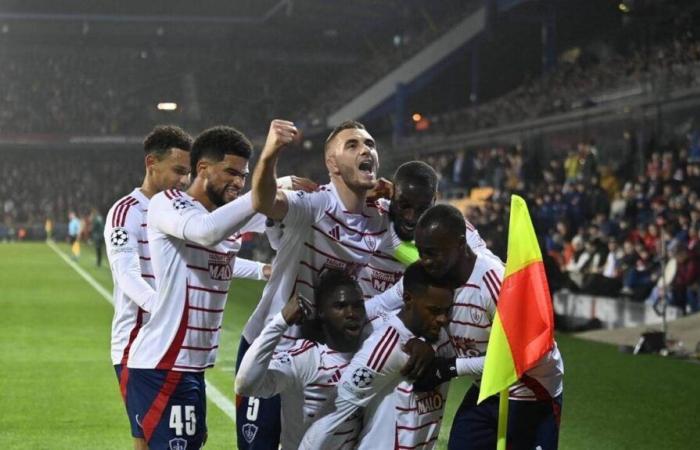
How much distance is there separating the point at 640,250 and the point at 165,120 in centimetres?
4500

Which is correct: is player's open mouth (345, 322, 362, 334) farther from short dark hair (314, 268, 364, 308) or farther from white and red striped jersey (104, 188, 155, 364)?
white and red striped jersey (104, 188, 155, 364)

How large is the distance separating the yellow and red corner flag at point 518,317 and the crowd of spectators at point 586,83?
17.7 meters

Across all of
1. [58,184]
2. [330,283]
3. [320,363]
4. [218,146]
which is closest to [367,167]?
[330,283]

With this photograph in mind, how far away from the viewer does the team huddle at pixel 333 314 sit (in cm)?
507

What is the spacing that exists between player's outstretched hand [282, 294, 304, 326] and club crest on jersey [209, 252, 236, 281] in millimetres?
567

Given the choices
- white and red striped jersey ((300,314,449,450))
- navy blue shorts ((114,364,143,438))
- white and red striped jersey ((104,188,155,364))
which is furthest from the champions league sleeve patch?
white and red striped jersey ((104,188,155,364))

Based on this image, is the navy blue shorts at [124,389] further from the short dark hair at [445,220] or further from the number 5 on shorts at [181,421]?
the short dark hair at [445,220]

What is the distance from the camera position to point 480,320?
17.7 feet

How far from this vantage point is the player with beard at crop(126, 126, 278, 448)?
5.26 metres

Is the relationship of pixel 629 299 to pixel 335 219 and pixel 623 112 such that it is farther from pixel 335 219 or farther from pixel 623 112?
pixel 335 219

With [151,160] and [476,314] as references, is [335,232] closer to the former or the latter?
[476,314]

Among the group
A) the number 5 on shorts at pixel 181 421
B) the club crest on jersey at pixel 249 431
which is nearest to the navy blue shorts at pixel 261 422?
the club crest on jersey at pixel 249 431

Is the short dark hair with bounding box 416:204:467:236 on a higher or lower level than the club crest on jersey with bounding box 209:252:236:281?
higher

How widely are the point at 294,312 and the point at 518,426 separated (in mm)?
1313
